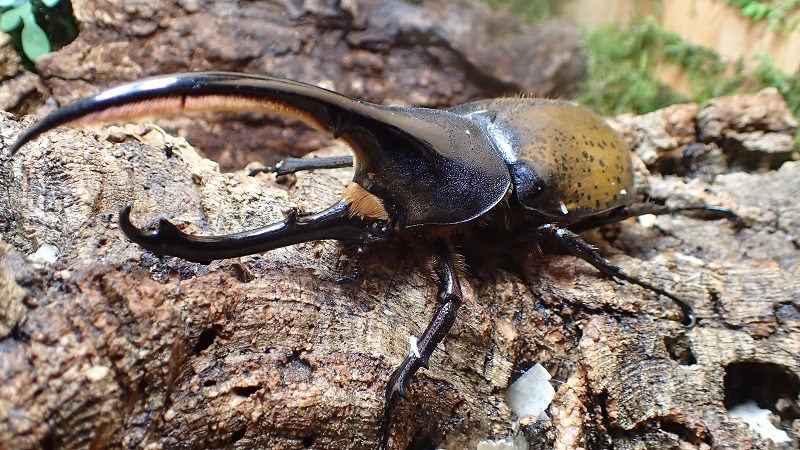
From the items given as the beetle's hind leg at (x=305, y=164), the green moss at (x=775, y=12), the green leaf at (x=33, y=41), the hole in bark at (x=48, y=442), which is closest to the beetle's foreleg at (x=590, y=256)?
the beetle's hind leg at (x=305, y=164)

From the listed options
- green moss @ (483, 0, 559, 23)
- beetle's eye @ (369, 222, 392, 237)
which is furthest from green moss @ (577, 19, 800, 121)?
beetle's eye @ (369, 222, 392, 237)

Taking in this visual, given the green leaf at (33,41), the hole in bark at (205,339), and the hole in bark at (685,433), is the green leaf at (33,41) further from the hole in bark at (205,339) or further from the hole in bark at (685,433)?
the hole in bark at (685,433)

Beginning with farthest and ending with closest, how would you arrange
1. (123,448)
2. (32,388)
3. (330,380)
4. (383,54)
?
(383,54)
(330,380)
(123,448)
(32,388)

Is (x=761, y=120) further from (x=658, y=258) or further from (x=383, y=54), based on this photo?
(x=383, y=54)

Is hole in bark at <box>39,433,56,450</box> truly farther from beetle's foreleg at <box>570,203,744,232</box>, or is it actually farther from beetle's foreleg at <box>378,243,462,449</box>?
beetle's foreleg at <box>570,203,744,232</box>

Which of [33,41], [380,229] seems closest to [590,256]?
[380,229]

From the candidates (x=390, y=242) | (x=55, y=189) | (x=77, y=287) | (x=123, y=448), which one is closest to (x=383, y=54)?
(x=390, y=242)
